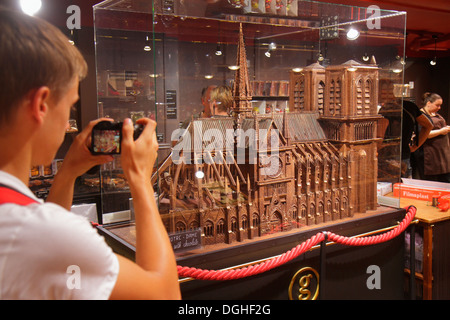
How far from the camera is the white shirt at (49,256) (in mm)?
957

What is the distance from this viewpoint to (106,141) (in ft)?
5.23

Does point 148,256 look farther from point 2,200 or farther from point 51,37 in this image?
point 51,37

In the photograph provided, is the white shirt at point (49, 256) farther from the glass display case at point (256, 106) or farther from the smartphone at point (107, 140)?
the glass display case at point (256, 106)

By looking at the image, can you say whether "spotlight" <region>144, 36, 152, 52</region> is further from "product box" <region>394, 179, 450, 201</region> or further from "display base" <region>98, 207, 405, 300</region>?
"product box" <region>394, 179, 450, 201</region>

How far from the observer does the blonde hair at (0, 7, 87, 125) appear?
1032mm

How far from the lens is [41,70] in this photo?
107 centimetres

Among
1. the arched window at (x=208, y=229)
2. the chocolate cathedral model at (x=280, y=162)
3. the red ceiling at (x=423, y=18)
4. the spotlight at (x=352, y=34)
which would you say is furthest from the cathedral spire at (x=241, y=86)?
the red ceiling at (x=423, y=18)

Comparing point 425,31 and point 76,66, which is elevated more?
point 425,31

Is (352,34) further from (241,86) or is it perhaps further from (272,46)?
(241,86)

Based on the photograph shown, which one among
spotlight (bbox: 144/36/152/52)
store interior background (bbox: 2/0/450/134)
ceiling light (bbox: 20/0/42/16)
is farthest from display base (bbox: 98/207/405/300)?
store interior background (bbox: 2/0/450/134)

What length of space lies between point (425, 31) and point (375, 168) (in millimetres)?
6189
